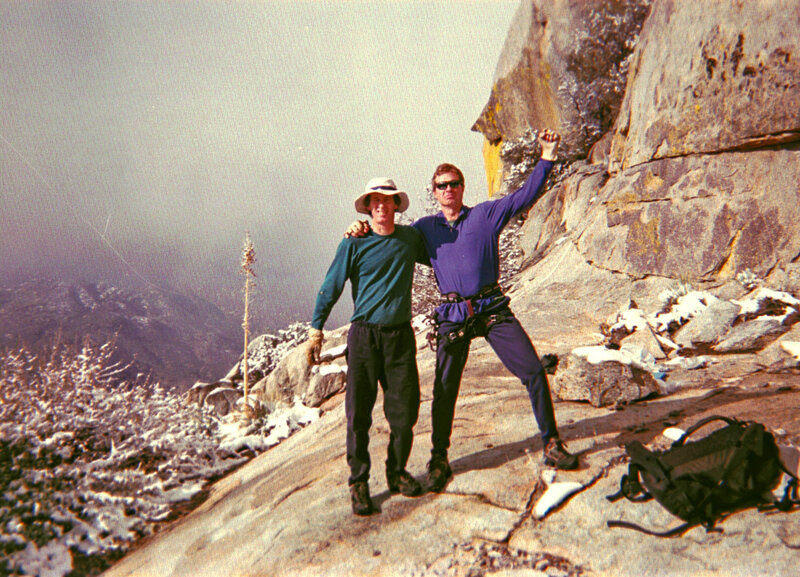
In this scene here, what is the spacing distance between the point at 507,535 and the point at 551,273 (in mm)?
10943

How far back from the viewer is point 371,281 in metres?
4.20

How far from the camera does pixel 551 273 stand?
1359 centimetres

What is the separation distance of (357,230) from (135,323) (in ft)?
532

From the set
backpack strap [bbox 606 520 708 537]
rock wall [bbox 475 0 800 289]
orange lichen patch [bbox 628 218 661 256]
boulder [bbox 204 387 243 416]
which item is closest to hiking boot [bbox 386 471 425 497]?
backpack strap [bbox 606 520 708 537]

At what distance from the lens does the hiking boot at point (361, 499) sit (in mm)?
3973

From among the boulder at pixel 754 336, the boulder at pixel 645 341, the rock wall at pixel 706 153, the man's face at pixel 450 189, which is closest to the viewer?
the man's face at pixel 450 189

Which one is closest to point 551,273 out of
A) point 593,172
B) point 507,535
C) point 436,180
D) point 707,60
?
point 593,172

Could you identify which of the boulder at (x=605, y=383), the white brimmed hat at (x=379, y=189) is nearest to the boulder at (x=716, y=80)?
the boulder at (x=605, y=383)

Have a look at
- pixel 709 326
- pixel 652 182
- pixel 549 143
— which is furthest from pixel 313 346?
pixel 652 182

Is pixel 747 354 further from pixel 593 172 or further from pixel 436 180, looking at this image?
pixel 593 172

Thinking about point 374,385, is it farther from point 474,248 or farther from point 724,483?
point 724,483

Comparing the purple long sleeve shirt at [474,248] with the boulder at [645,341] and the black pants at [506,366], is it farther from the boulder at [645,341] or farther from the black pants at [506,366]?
the boulder at [645,341]

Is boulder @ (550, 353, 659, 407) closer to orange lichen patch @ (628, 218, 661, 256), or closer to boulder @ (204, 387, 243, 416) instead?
orange lichen patch @ (628, 218, 661, 256)

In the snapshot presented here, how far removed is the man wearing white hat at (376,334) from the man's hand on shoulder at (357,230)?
5 cm
